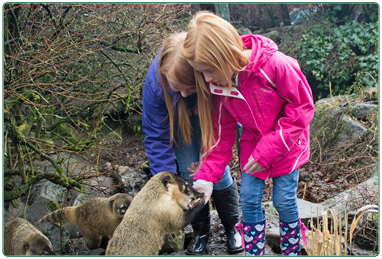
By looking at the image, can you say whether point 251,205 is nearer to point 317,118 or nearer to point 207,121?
point 207,121

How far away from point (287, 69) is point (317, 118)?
411 centimetres

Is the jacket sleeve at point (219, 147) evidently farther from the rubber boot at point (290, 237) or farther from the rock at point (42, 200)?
the rock at point (42, 200)

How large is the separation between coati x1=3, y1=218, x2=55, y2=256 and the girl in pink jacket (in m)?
1.67

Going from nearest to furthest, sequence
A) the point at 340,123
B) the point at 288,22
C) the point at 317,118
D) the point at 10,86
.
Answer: the point at 10,86
the point at 340,123
the point at 317,118
the point at 288,22

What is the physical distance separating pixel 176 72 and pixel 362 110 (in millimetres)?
4476

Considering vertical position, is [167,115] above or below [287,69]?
below

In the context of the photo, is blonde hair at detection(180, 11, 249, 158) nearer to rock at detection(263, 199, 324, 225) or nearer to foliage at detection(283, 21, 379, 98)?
rock at detection(263, 199, 324, 225)

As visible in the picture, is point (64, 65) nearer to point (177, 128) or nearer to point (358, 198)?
point (177, 128)

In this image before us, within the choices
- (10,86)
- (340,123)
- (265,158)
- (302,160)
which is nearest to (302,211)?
(302,160)

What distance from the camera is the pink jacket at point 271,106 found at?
2.24 meters

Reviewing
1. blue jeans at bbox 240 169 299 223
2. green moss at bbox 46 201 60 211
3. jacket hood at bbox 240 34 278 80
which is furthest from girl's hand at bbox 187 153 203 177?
green moss at bbox 46 201 60 211

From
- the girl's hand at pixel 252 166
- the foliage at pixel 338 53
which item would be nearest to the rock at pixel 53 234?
the girl's hand at pixel 252 166

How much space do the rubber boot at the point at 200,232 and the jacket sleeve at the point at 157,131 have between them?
0.58m

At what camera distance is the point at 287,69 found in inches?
87.2
